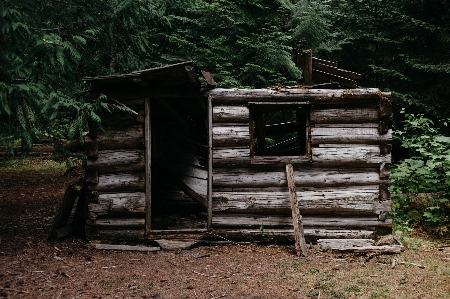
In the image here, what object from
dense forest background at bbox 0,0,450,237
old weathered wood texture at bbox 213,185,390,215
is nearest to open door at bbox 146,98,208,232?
old weathered wood texture at bbox 213,185,390,215

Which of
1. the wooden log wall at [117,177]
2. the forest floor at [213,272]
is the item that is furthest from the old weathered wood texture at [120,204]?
the forest floor at [213,272]

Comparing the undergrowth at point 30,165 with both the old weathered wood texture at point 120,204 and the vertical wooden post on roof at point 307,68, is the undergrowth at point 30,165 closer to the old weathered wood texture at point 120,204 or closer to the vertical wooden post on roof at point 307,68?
the old weathered wood texture at point 120,204

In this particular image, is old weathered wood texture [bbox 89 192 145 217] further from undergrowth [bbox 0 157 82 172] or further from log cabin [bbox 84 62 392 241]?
undergrowth [bbox 0 157 82 172]

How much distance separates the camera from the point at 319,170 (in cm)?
848

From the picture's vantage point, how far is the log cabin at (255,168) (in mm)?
8398

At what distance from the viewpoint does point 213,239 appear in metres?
8.41

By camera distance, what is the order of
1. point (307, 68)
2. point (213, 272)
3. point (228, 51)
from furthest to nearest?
point (228, 51), point (307, 68), point (213, 272)

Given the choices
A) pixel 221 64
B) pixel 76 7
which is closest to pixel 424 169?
pixel 221 64

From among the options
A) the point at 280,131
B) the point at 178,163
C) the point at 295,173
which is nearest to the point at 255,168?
the point at 295,173

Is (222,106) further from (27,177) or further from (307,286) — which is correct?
(27,177)

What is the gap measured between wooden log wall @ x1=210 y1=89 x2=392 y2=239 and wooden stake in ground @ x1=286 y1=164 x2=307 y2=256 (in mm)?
186

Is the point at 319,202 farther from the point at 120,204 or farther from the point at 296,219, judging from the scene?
the point at 120,204

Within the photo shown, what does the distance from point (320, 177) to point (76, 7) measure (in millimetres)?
6392

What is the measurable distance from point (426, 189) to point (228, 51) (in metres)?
7.05
